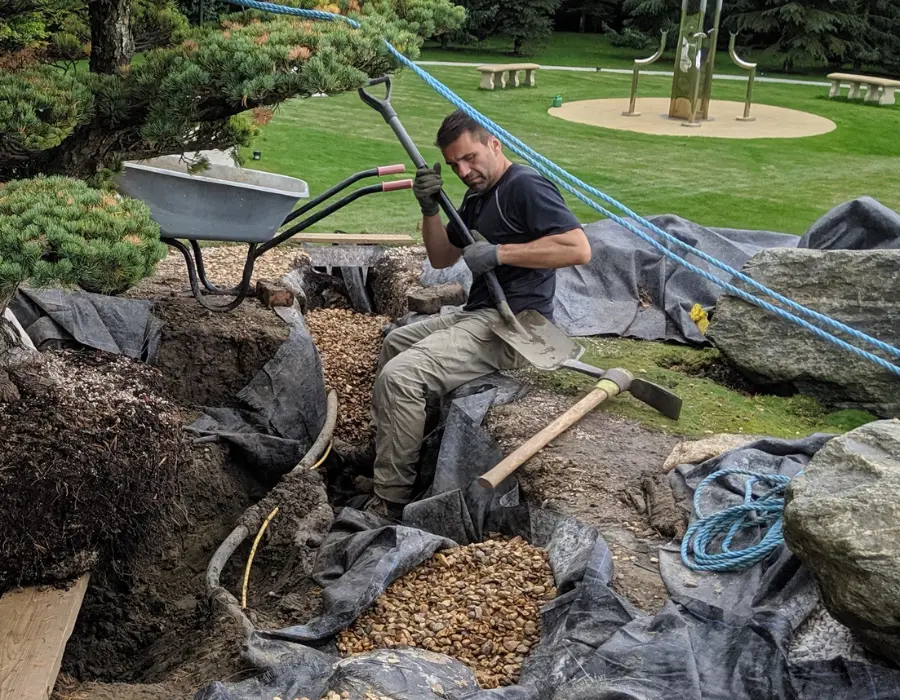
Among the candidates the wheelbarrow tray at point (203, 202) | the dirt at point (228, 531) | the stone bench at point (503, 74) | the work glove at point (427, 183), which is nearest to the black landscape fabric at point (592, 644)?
the dirt at point (228, 531)

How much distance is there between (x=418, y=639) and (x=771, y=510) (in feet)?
4.03

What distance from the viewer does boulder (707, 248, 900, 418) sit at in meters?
4.74

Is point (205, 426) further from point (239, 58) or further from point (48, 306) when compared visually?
point (239, 58)

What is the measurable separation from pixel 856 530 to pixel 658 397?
1979mm

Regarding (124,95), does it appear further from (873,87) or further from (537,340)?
(873,87)

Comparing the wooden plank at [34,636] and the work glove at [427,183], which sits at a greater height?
the work glove at [427,183]

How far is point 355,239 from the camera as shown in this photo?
255 inches

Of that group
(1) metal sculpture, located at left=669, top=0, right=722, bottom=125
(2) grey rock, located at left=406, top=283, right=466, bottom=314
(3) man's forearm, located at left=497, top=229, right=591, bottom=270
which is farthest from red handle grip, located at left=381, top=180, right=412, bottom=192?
(1) metal sculpture, located at left=669, top=0, right=722, bottom=125

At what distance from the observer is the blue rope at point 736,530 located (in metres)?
3.03

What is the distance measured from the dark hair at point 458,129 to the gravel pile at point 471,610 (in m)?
1.73

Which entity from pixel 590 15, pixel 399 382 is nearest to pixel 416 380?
pixel 399 382

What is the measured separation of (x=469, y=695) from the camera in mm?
2605

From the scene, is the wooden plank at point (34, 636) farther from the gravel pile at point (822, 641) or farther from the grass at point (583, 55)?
the grass at point (583, 55)

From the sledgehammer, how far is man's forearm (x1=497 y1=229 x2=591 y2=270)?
23.1 inches
